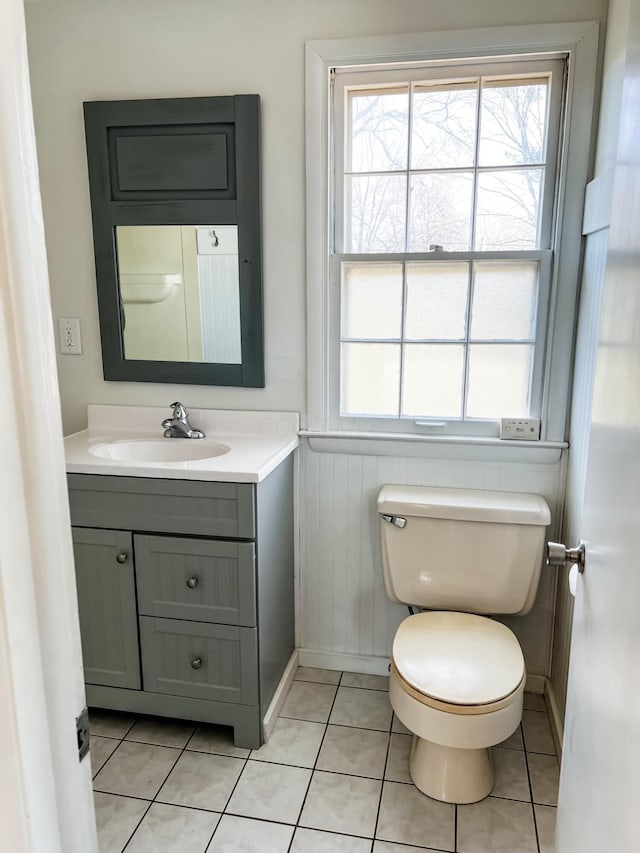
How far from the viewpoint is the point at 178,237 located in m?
2.06

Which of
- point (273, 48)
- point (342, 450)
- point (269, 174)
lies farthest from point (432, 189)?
point (342, 450)

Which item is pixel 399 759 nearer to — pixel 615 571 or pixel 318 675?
pixel 318 675

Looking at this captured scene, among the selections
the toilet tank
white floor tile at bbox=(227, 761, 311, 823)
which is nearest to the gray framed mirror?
the toilet tank

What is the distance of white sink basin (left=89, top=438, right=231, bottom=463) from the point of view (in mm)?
2080

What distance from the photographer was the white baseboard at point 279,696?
6.30 feet

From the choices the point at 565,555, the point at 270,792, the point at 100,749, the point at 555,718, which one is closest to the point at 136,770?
the point at 100,749

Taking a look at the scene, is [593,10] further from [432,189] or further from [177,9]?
[177,9]

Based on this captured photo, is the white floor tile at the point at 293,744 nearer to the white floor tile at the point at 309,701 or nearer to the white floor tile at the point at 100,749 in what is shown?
the white floor tile at the point at 309,701

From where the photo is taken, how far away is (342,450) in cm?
212

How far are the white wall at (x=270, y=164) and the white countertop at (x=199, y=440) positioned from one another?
0.05m

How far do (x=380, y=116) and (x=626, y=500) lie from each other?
5.28ft

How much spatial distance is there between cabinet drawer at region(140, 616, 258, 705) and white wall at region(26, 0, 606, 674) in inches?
18.6

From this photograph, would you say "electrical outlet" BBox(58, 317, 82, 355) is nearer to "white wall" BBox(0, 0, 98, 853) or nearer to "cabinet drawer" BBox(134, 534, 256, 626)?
"cabinet drawer" BBox(134, 534, 256, 626)

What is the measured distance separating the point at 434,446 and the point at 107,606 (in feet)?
3.82
